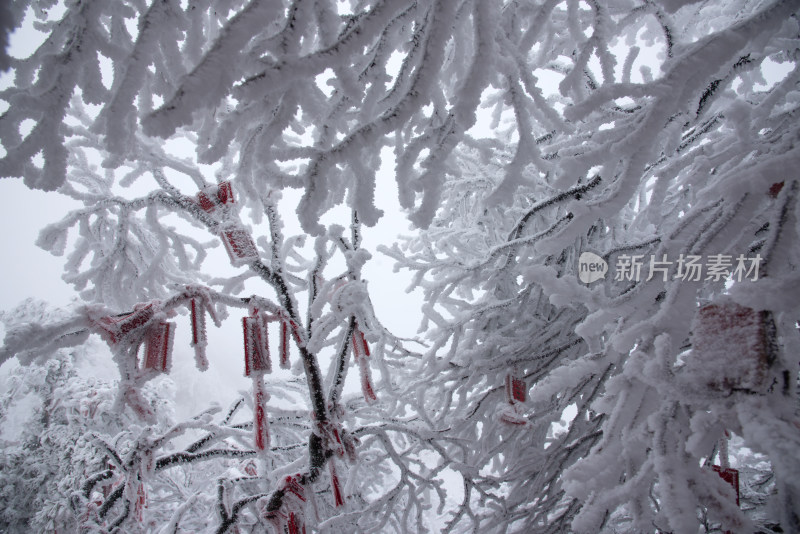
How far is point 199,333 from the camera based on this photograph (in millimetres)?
2090

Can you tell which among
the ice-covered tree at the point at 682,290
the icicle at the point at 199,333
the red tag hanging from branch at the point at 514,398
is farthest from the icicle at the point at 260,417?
the ice-covered tree at the point at 682,290

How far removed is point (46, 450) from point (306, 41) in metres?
9.43

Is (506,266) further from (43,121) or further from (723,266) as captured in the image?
(43,121)

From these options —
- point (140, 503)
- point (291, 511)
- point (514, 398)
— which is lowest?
point (291, 511)

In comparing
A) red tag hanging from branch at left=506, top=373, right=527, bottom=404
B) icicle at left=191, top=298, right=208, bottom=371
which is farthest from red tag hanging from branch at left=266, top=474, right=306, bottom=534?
red tag hanging from branch at left=506, top=373, right=527, bottom=404

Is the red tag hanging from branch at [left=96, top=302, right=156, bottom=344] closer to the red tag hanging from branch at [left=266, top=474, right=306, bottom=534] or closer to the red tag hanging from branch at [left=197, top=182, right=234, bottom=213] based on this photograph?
the red tag hanging from branch at [left=197, top=182, right=234, bottom=213]

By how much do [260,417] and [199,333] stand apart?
0.64 m

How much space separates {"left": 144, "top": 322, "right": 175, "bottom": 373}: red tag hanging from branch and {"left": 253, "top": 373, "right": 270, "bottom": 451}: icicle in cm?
51

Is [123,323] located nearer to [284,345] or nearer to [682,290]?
[284,345]

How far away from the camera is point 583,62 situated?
1.36m

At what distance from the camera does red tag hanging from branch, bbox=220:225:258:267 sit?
7.34 ft

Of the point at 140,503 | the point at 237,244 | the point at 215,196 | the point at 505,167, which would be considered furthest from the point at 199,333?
the point at 505,167

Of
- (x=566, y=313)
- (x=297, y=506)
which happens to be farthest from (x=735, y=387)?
(x=297, y=506)

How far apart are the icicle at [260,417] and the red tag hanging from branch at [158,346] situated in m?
0.51
